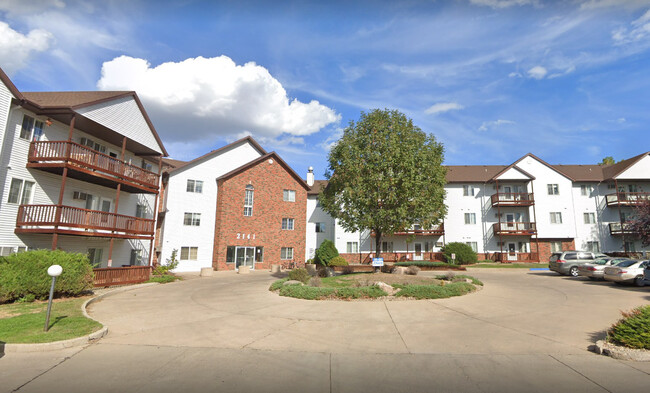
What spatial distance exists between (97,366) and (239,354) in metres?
2.54

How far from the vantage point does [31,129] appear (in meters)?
17.5

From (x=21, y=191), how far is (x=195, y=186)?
602 inches

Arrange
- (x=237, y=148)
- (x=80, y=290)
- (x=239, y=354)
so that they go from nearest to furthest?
(x=239, y=354), (x=80, y=290), (x=237, y=148)

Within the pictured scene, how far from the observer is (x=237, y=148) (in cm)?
3528

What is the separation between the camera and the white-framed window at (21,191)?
1661 centimetres

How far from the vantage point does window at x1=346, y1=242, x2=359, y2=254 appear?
40.0m

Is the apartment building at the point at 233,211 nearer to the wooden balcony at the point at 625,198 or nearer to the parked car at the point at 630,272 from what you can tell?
the parked car at the point at 630,272

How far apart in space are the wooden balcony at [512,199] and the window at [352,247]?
16.9 metres

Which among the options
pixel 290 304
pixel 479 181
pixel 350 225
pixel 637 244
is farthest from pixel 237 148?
pixel 637 244

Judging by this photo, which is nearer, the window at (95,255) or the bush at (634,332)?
the bush at (634,332)

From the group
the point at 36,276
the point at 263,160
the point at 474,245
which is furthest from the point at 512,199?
the point at 36,276

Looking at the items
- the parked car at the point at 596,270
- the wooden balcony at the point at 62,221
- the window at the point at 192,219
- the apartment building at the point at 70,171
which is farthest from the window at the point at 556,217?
the wooden balcony at the point at 62,221

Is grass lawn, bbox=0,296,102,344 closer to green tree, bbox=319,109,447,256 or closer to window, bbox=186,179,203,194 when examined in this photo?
green tree, bbox=319,109,447,256

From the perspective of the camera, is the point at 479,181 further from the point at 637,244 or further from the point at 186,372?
the point at 186,372
